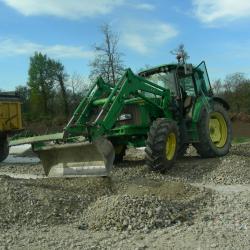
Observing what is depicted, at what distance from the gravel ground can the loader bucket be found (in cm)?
35

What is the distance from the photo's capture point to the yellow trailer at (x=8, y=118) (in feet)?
54.4

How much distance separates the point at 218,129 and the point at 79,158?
16.3 ft

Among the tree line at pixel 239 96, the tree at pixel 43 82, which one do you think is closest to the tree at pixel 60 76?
the tree at pixel 43 82

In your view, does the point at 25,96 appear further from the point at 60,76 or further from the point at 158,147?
the point at 158,147

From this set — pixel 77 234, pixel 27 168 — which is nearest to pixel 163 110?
pixel 27 168

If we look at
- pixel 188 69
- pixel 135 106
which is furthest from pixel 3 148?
pixel 188 69

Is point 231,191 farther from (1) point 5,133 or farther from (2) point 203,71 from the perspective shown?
(1) point 5,133

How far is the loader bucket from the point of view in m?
9.49

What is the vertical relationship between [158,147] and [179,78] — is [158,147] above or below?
below

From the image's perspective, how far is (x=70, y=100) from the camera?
175 ft

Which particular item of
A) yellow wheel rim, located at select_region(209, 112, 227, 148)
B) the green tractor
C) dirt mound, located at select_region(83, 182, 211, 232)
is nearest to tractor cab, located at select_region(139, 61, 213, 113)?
the green tractor

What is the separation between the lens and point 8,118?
16703mm

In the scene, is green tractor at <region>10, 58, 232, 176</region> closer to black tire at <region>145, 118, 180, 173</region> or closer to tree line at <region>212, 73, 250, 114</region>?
black tire at <region>145, 118, 180, 173</region>

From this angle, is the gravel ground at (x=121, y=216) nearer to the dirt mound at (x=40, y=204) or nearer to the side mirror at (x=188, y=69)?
the dirt mound at (x=40, y=204)
